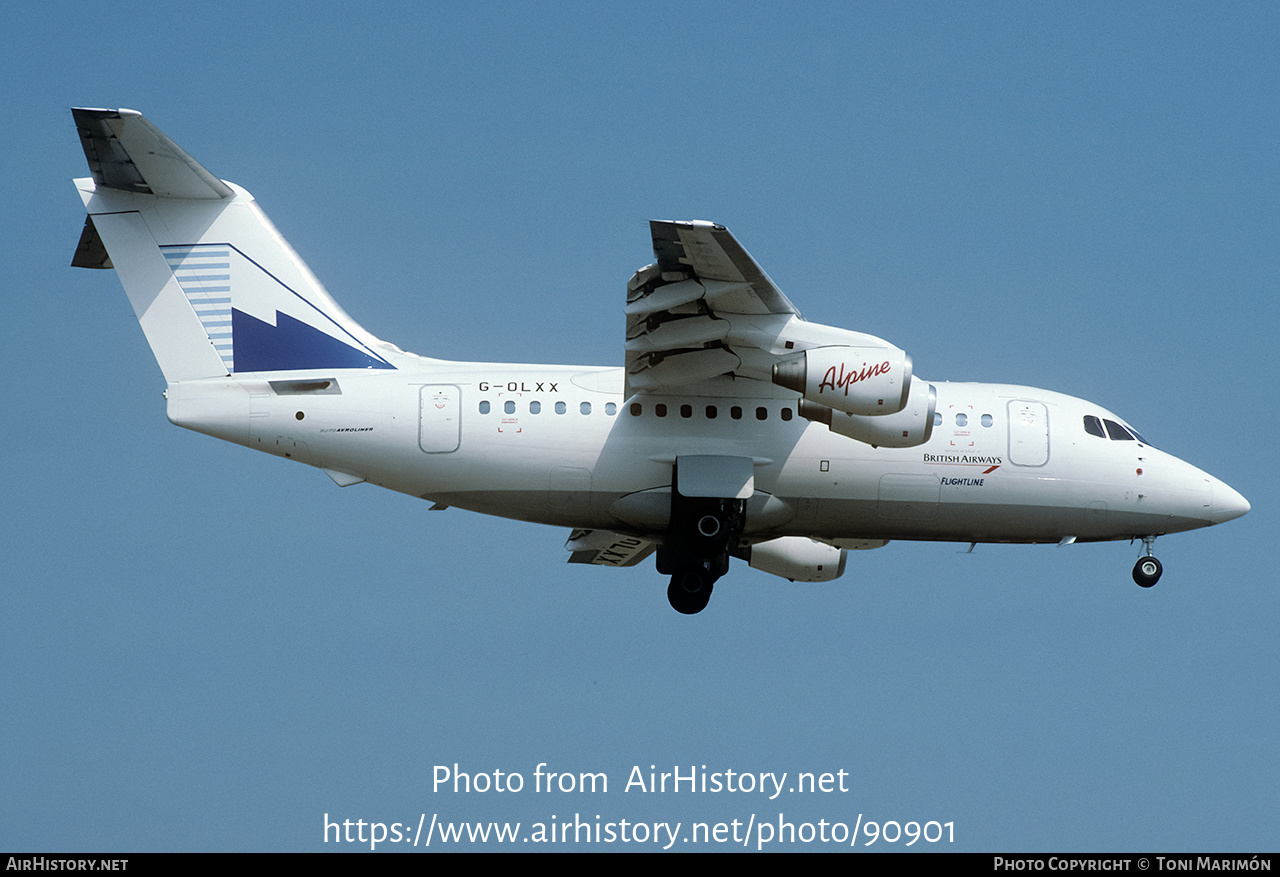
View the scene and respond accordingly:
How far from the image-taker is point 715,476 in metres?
17.0

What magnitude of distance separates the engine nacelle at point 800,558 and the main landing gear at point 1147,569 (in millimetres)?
3590

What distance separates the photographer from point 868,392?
15.9 meters

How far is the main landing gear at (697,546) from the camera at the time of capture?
56.2 feet

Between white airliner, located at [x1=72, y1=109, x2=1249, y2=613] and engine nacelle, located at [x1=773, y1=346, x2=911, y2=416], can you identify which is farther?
white airliner, located at [x1=72, y1=109, x2=1249, y2=613]

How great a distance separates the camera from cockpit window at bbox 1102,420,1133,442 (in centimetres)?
1831

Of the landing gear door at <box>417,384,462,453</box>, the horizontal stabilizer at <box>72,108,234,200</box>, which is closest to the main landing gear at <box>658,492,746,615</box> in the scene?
the landing gear door at <box>417,384,462,453</box>

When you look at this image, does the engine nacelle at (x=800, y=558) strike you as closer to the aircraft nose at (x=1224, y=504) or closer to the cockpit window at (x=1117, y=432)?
the cockpit window at (x=1117, y=432)

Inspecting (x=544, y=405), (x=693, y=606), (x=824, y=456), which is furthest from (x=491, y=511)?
(x=824, y=456)

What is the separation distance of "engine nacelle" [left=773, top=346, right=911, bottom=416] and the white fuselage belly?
1380 mm

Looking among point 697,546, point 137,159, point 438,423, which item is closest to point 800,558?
point 697,546

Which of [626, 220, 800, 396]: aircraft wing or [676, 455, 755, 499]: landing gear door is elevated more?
[626, 220, 800, 396]: aircraft wing

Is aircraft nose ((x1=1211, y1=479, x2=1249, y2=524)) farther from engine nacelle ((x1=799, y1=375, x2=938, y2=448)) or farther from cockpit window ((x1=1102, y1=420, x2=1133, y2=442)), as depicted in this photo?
engine nacelle ((x1=799, y1=375, x2=938, y2=448))

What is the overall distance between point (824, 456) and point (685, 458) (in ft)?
5.04

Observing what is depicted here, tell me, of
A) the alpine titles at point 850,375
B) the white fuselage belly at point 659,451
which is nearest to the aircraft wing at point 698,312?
the white fuselage belly at point 659,451
